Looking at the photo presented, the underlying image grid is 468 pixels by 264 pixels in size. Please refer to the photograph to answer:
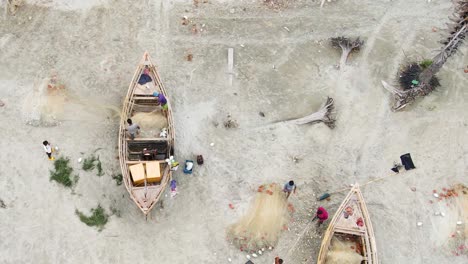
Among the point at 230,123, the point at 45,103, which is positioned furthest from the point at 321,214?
the point at 45,103

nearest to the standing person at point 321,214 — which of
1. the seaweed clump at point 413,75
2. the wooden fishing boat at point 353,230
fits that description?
the wooden fishing boat at point 353,230

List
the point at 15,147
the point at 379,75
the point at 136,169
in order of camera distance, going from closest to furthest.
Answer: the point at 136,169 → the point at 15,147 → the point at 379,75

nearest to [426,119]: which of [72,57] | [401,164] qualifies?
[401,164]

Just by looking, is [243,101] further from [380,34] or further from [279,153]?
[380,34]

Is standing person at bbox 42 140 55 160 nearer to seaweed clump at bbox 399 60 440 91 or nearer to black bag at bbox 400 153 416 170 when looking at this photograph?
black bag at bbox 400 153 416 170

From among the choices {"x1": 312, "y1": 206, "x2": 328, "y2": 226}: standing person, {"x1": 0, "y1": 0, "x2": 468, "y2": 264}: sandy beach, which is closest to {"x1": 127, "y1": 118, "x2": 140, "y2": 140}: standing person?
{"x1": 0, "y1": 0, "x2": 468, "y2": 264}: sandy beach

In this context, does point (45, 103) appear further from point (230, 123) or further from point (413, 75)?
point (413, 75)
